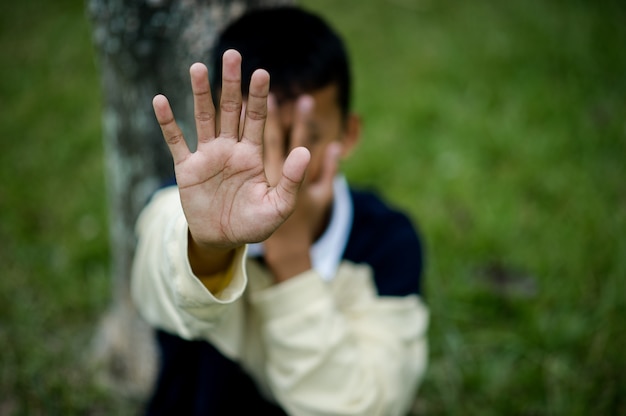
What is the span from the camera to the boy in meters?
0.90

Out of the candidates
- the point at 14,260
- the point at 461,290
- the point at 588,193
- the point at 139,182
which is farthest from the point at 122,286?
the point at 588,193

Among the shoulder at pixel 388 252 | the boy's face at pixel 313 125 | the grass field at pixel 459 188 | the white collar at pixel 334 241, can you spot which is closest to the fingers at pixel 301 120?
the boy's face at pixel 313 125

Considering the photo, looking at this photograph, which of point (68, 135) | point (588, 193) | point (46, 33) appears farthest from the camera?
point (46, 33)

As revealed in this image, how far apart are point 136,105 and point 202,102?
871mm

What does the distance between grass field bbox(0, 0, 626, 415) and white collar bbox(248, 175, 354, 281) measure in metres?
0.78

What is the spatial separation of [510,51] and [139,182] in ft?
10.3

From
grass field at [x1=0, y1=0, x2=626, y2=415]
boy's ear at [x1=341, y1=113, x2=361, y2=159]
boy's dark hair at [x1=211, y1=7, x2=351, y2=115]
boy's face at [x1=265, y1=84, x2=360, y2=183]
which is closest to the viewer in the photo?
boy's face at [x1=265, y1=84, x2=360, y2=183]

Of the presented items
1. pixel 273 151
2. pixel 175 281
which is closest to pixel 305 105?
pixel 273 151

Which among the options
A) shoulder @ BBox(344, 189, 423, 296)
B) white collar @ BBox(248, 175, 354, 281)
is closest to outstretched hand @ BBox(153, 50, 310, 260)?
white collar @ BBox(248, 175, 354, 281)

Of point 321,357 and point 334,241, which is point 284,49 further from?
point 321,357

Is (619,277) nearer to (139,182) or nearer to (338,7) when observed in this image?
(139,182)

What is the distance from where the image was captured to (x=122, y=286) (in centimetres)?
191

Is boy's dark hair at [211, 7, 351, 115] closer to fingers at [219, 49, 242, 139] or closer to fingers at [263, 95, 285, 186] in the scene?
fingers at [263, 95, 285, 186]

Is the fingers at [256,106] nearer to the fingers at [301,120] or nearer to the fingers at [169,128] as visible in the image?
the fingers at [169,128]
